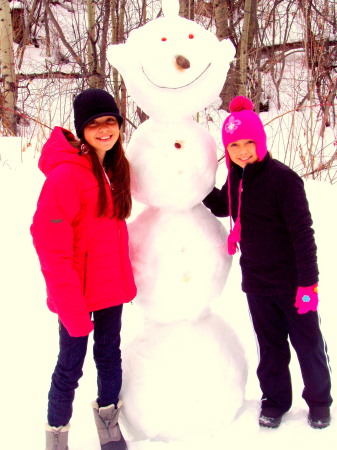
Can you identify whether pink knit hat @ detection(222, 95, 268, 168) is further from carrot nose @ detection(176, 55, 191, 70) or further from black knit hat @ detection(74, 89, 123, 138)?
black knit hat @ detection(74, 89, 123, 138)

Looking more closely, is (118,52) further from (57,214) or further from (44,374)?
(44,374)

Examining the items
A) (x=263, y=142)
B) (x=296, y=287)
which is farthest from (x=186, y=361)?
(x=263, y=142)

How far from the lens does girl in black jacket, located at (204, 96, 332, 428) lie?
1614 mm

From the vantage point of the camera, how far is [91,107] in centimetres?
155

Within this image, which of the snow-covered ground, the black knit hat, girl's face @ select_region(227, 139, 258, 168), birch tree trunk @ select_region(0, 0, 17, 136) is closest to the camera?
the black knit hat

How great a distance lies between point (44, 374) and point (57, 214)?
114cm

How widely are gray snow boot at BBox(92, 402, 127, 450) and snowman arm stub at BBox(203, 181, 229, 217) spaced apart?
815mm

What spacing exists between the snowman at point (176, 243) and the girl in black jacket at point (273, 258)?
0.32ft

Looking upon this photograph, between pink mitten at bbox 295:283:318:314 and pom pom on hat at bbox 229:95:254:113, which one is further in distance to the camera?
pom pom on hat at bbox 229:95:254:113

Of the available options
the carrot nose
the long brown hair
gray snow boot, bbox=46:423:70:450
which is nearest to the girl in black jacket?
the carrot nose

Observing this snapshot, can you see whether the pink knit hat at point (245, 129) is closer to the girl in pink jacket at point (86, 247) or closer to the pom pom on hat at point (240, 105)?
the pom pom on hat at point (240, 105)

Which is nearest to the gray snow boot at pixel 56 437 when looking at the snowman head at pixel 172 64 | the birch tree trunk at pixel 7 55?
the snowman head at pixel 172 64

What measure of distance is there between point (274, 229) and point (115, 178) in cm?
57

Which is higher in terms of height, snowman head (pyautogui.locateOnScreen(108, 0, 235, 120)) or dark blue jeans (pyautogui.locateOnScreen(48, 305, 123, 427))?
snowman head (pyautogui.locateOnScreen(108, 0, 235, 120))
